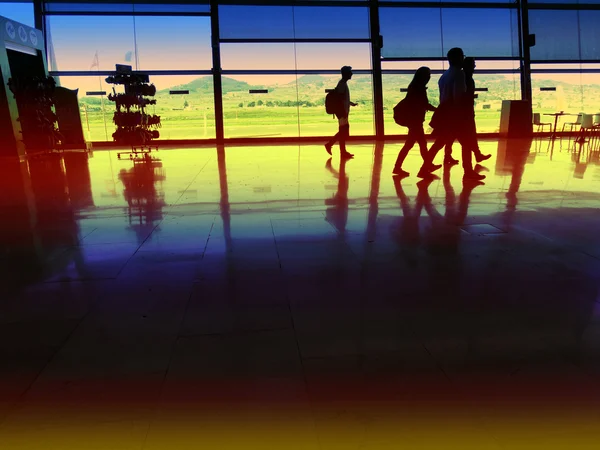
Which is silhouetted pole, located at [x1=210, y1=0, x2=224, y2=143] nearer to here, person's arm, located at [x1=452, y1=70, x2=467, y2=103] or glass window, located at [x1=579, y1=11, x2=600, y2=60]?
person's arm, located at [x1=452, y1=70, x2=467, y2=103]

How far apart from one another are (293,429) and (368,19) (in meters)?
14.3

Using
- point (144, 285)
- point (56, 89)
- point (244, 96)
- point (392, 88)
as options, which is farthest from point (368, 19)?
point (144, 285)

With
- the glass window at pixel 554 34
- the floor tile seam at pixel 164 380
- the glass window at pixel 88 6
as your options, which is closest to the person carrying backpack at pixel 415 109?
the floor tile seam at pixel 164 380

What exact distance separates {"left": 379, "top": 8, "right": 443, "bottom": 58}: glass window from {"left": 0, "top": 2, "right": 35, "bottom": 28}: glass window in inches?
362

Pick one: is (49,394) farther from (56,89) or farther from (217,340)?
(56,89)

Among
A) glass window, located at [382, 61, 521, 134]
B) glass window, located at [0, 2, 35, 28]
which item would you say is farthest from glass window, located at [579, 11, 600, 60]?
glass window, located at [0, 2, 35, 28]

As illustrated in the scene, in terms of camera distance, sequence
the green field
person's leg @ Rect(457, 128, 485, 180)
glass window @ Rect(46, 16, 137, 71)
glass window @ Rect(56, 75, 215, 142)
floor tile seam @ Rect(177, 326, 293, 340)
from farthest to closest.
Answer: the green field < glass window @ Rect(56, 75, 215, 142) < glass window @ Rect(46, 16, 137, 71) < person's leg @ Rect(457, 128, 485, 180) < floor tile seam @ Rect(177, 326, 293, 340)

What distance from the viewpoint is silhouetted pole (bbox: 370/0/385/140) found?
13922mm

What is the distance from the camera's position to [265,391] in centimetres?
151

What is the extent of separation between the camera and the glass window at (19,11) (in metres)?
12.6

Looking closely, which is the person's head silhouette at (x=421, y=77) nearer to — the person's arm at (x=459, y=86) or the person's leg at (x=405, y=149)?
the person's arm at (x=459, y=86)

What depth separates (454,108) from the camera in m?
5.81

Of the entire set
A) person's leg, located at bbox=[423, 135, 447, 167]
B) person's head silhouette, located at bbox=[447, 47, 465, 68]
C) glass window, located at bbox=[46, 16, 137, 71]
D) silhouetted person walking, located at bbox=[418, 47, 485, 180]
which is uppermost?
glass window, located at bbox=[46, 16, 137, 71]

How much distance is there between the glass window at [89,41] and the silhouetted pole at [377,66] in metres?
6.53
